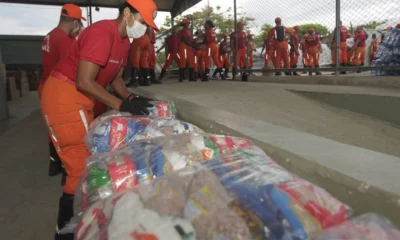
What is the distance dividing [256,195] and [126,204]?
365 millimetres

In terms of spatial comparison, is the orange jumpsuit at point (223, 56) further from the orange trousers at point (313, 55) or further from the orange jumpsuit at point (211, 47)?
the orange trousers at point (313, 55)

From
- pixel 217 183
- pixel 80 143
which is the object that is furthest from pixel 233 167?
pixel 80 143

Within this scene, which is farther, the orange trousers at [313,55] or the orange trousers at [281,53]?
the orange trousers at [313,55]

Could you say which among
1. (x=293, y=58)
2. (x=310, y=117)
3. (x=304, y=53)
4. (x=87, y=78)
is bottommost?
(x=310, y=117)

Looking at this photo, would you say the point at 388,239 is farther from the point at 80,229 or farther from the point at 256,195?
the point at 80,229

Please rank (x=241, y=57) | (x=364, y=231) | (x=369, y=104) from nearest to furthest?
(x=364, y=231) < (x=369, y=104) < (x=241, y=57)

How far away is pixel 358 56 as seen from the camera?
1358 cm

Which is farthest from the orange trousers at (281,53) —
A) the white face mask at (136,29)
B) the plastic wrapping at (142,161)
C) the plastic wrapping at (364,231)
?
the plastic wrapping at (364,231)

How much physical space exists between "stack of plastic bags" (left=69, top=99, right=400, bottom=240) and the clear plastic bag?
16.3 inches

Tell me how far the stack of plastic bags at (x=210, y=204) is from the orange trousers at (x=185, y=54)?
8.94 m

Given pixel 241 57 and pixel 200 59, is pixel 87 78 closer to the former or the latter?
pixel 200 59

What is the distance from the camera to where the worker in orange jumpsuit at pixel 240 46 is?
10.6m

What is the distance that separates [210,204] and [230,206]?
0.17 ft

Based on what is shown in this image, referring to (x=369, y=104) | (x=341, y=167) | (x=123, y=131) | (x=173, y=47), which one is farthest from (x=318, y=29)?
(x=341, y=167)
